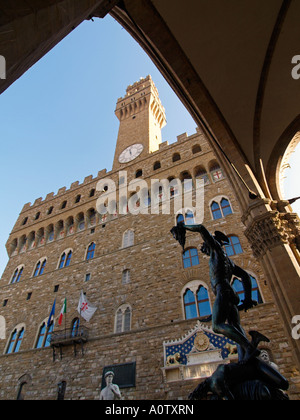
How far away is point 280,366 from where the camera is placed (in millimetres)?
7219

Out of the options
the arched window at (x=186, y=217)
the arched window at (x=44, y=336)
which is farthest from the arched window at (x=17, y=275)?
the arched window at (x=186, y=217)

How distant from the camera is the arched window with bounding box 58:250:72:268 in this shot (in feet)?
50.6

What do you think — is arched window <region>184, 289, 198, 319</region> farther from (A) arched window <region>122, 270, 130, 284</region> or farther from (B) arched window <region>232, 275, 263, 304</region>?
(A) arched window <region>122, 270, 130, 284</region>

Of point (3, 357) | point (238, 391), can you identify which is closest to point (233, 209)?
point (238, 391)

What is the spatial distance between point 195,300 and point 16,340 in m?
10.3

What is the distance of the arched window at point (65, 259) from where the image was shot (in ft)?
50.6

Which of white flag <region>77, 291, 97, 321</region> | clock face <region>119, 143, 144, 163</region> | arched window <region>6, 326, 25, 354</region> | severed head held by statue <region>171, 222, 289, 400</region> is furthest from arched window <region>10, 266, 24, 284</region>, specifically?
severed head held by statue <region>171, 222, 289, 400</region>

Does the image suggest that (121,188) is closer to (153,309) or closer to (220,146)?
(153,309)

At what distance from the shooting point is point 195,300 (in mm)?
9938

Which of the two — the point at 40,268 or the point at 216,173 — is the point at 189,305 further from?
the point at 40,268

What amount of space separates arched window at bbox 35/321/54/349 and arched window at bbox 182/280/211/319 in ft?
23.9

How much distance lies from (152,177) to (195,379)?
35.6 feet

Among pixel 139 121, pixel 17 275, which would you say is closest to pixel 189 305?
pixel 17 275

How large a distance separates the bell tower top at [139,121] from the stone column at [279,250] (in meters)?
13.6
